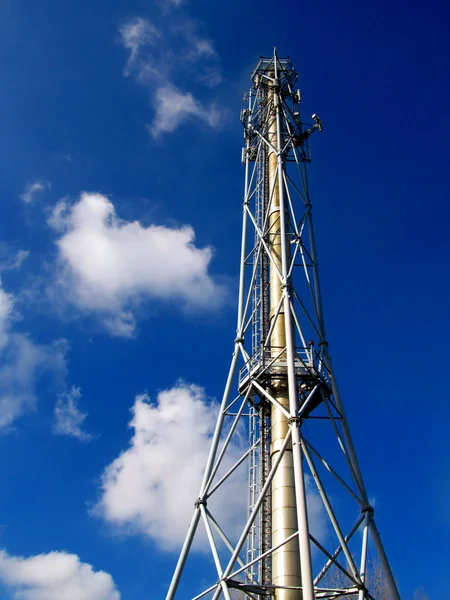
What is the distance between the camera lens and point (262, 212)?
90.4 feet

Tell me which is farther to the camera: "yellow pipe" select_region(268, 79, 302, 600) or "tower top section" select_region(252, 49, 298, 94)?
"tower top section" select_region(252, 49, 298, 94)

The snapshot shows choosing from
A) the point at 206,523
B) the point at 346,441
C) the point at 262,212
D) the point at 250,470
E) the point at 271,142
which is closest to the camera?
the point at 206,523

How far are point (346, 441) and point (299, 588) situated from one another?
17.8 ft

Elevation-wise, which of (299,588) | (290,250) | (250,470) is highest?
(290,250)

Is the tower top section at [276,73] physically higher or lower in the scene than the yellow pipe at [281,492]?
higher

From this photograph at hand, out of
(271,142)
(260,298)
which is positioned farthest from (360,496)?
(271,142)

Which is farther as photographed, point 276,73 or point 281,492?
point 276,73

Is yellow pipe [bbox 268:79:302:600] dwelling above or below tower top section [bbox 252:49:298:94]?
below

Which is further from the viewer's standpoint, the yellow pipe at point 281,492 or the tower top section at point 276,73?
the tower top section at point 276,73

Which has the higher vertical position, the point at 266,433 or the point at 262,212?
the point at 262,212

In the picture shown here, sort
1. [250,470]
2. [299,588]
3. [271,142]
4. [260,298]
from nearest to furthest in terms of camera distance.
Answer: [299,588] → [250,470] → [260,298] → [271,142]

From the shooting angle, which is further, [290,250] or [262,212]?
[262,212]

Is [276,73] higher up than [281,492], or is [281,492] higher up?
[276,73]

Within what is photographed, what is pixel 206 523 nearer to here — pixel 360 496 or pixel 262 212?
pixel 360 496
